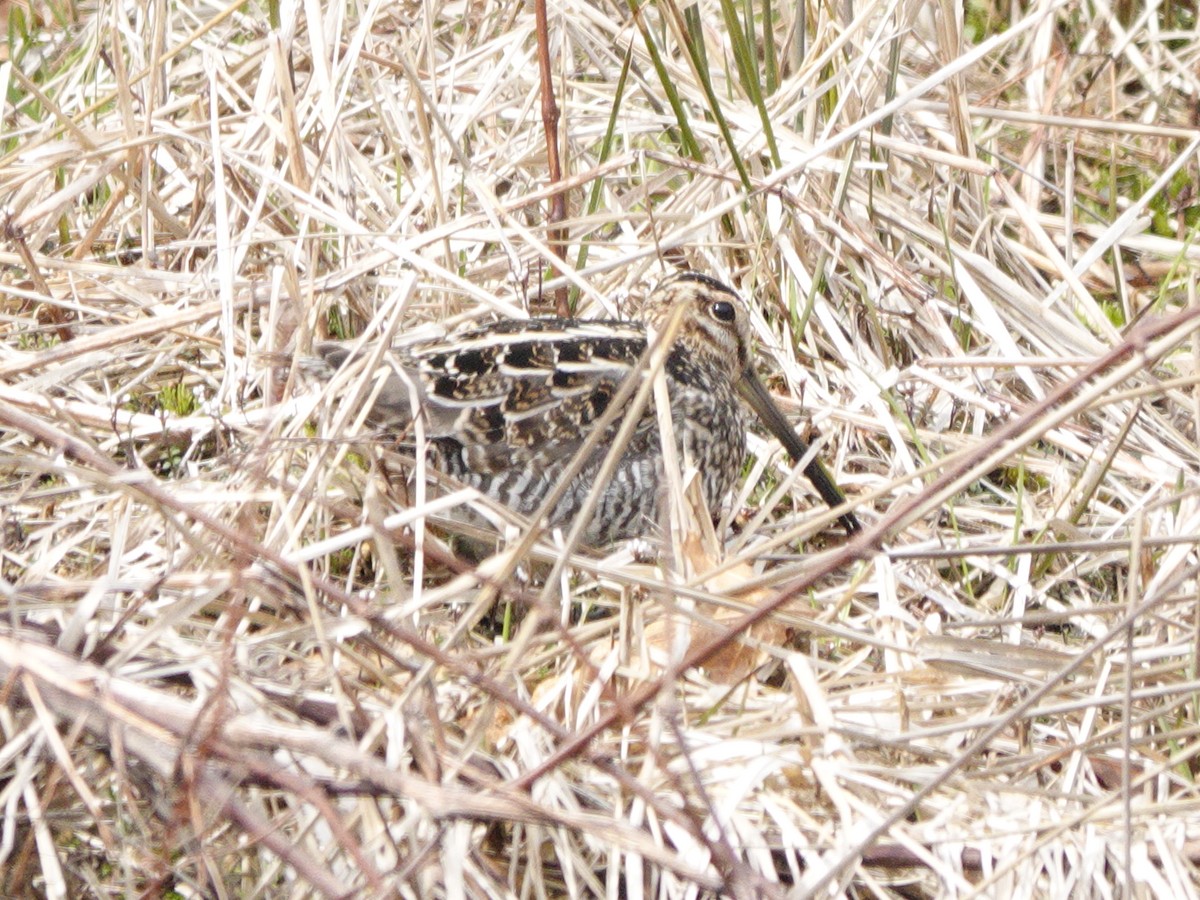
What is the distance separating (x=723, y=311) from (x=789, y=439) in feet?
1.01

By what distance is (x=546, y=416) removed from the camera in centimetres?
329

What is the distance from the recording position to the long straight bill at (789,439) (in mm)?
3367

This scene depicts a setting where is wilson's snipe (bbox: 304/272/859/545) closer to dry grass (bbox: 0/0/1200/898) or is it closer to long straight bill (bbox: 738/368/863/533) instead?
long straight bill (bbox: 738/368/863/533)

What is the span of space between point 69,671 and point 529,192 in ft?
6.65

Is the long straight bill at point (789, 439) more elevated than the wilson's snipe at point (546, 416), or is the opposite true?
the wilson's snipe at point (546, 416)

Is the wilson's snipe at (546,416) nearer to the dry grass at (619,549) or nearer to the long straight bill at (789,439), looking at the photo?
the long straight bill at (789,439)

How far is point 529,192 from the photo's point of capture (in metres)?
3.96

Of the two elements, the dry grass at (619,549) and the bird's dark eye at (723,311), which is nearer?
the dry grass at (619,549)

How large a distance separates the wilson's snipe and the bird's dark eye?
20 cm

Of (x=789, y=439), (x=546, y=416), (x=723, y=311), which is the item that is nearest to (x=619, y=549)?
(x=546, y=416)

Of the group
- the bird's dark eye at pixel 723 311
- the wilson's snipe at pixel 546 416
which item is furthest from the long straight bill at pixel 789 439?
the bird's dark eye at pixel 723 311

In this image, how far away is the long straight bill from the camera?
3.37m

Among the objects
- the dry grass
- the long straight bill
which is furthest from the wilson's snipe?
the dry grass

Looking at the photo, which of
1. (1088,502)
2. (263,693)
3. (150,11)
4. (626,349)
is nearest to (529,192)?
(626,349)
